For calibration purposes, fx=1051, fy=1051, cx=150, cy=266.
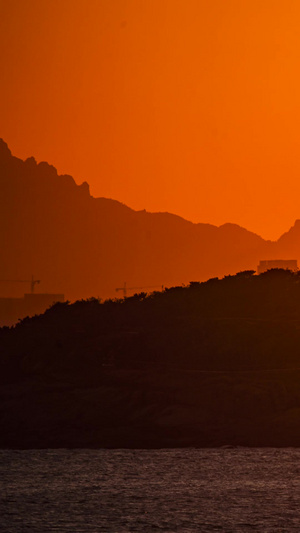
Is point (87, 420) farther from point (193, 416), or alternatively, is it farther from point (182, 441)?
point (182, 441)

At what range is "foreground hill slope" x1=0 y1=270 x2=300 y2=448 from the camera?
24.3 metres

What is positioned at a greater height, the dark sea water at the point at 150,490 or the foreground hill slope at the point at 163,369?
the foreground hill slope at the point at 163,369

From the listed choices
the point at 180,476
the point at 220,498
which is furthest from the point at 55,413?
the point at 220,498

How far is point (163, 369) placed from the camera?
32594mm

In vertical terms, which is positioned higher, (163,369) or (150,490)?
(163,369)

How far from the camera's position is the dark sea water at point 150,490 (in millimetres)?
11688

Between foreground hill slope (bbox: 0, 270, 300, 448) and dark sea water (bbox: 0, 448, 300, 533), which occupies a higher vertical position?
foreground hill slope (bbox: 0, 270, 300, 448)

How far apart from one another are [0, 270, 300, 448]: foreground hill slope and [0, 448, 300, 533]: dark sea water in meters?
3.31

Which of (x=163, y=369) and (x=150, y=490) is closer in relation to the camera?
(x=150, y=490)

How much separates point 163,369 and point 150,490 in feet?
60.4

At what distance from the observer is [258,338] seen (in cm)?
3534

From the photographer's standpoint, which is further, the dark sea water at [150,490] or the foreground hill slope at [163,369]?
the foreground hill slope at [163,369]

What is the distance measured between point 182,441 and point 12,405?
7241 mm

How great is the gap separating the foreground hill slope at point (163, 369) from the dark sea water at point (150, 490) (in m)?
3.31
